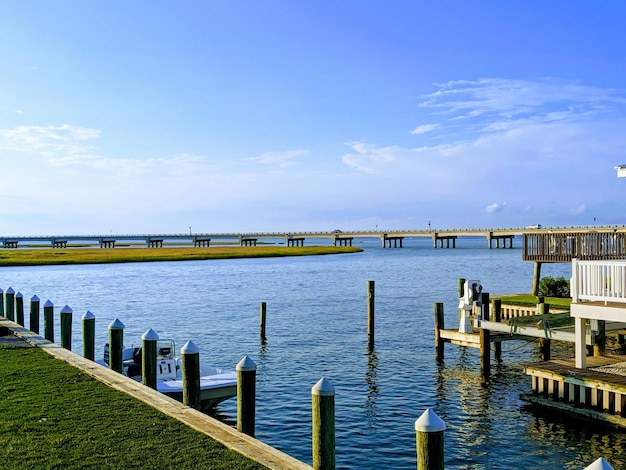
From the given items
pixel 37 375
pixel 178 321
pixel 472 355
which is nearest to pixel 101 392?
pixel 37 375

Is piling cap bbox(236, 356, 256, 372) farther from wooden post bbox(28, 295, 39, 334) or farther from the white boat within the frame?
wooden post bbox(28, 295, 39, 334)

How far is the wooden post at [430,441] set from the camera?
789 cm

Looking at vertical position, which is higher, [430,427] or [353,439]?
[430,427]

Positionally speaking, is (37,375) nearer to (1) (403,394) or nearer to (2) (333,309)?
(1) (403,394)

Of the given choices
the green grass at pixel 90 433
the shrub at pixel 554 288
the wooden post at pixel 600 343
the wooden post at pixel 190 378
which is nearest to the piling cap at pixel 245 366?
the green grass at pixel 90 433

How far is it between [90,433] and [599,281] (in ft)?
44.8

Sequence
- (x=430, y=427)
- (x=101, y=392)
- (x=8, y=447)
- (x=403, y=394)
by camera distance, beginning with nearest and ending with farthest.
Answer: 1. (x=430, y=427)
2. (x=8, y=447)
3. (x=101, y=392)
4. (x=403, y=394)

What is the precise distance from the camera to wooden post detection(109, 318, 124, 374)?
1758 centimetres

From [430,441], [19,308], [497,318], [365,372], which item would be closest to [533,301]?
[497,318]

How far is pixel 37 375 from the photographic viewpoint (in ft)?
49.0

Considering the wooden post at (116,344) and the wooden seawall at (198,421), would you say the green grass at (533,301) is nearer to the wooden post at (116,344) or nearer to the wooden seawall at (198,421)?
the wooden post at (116,344)

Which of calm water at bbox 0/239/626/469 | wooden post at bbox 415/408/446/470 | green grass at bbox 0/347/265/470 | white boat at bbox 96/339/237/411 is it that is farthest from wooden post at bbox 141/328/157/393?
wooden post at bbox 415/408/446/470

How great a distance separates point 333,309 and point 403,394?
21.8m

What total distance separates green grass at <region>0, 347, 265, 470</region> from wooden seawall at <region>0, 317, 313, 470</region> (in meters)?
0.19
